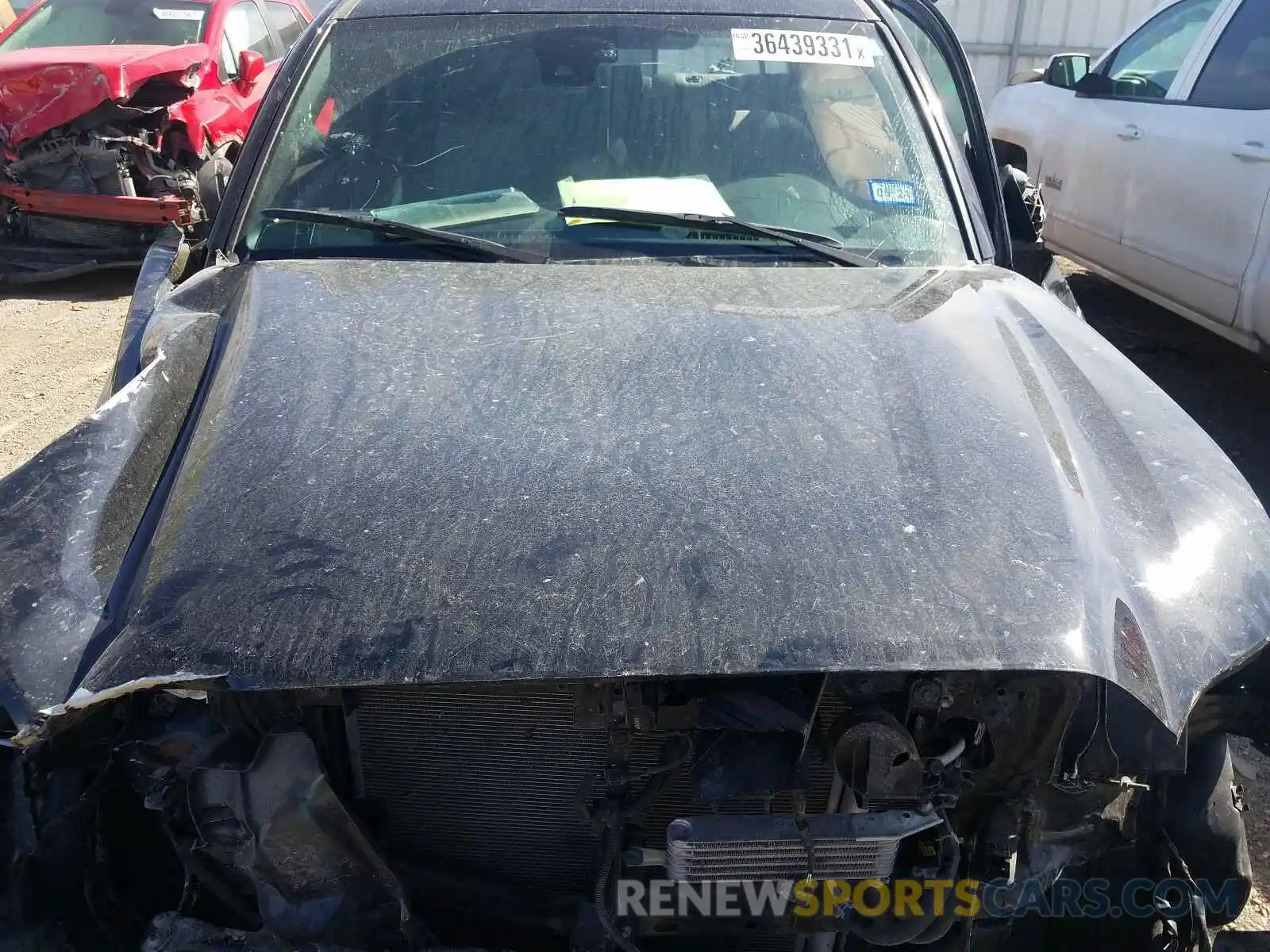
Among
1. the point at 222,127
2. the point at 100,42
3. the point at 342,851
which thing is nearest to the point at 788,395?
the point at 342,851

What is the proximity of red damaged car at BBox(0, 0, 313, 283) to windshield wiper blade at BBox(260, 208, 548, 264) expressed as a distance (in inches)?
162

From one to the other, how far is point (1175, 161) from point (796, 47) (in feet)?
9.32

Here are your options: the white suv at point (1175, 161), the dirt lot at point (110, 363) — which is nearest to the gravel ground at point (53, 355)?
the dirt lot at point (110, 363)

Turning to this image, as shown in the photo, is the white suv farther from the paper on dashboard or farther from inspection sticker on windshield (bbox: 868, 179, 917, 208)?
the paper on dashboard

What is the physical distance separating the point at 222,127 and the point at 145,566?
612 centimetres

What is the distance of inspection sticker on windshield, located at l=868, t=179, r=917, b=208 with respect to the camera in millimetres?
2627

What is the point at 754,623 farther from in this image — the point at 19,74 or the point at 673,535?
the point at 19,74

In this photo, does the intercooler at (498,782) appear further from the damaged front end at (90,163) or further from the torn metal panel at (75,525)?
the damaged front end at (90,163)

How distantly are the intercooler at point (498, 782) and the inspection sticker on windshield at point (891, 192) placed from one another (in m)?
1.45

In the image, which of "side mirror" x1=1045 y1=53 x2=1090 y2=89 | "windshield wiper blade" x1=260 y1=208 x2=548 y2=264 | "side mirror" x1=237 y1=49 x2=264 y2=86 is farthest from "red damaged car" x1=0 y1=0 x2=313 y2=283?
"side mirror" x1=1045 y1=53 x2=1090 y2=89

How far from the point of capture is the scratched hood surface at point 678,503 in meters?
1.43

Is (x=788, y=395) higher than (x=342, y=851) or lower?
higher

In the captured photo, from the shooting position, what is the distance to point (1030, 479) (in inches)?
68.3

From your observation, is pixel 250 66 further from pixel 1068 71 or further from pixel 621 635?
pixel 621 635
